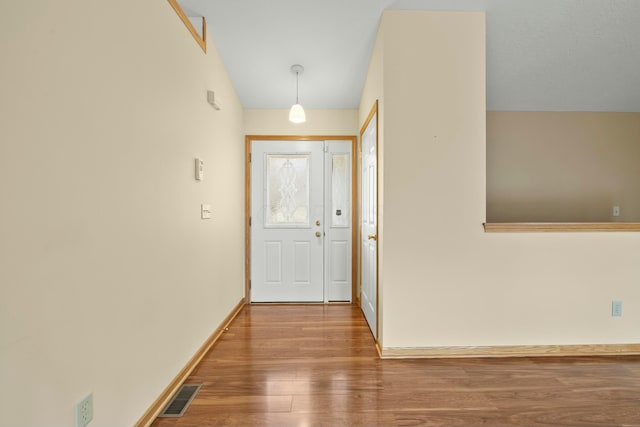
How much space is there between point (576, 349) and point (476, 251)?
1068mm

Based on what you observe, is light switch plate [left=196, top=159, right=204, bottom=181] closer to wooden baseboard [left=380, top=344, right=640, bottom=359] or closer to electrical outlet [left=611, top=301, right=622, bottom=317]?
wooden baseboard [left=380, top=344, right=640, bottom=359]

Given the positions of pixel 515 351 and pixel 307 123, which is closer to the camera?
pixel 515 351

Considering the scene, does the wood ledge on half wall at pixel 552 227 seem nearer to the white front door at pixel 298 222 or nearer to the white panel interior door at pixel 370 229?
the white panel interior door at pixel 370 229

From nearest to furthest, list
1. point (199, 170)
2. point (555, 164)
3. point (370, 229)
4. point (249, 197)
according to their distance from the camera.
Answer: point (199, 170), point (370, 229), point (555, 164), point (249, 197)

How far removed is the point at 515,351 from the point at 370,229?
1.49 m

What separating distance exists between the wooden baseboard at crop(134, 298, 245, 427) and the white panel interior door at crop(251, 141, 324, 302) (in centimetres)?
94

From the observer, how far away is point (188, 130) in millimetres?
2162

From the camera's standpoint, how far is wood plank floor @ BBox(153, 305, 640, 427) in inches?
65.6

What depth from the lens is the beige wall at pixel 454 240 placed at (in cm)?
234

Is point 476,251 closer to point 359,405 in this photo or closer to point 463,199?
point 463,199

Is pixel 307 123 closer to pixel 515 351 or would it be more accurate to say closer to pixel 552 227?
pixel 552 227

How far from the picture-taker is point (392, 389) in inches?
76.1

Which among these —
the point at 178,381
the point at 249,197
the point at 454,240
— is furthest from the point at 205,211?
the point at 454,240

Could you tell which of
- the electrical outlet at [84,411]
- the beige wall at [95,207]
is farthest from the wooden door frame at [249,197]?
the electrical outlet at [84,411]
